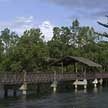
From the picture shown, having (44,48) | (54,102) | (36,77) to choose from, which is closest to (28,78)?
(36,77)

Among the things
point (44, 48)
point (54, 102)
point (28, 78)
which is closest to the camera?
point (54, 102)

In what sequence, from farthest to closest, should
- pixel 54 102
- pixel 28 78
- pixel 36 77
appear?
pixel 36 77 → pixel 28 78 → pixel 54 102

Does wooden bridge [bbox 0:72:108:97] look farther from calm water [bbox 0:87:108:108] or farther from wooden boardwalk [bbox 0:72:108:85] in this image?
calm water [bbox 0:87:108:108]

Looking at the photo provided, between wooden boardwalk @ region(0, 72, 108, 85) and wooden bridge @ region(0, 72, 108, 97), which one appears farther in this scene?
wooden bridge @ region(0, 72, 108, 97)

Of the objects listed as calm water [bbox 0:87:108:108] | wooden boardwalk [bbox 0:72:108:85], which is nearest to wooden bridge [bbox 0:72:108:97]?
wooden boardwalk [bbox 0:72:108:85]

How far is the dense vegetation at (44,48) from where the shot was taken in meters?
59.3

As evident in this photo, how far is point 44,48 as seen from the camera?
215ft

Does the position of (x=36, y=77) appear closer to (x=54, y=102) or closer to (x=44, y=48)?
(x=54, y=102)

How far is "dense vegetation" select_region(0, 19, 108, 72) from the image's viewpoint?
59.3 m

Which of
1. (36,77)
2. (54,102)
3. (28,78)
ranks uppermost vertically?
(36,77)

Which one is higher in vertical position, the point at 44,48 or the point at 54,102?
the point at 44,48

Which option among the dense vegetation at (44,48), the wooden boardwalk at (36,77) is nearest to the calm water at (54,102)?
the wooden boardwalk at (36,77)

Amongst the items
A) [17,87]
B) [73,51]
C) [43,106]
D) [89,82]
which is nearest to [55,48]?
[73,51]

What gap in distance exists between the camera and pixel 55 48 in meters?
74.6
